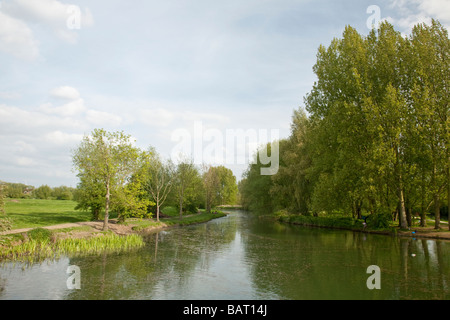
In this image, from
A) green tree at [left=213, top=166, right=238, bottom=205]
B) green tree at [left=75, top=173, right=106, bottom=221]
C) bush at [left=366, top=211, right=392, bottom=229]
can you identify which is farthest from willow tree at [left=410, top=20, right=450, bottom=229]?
green tree at [left=213, top=166, right=238, bottom=205]

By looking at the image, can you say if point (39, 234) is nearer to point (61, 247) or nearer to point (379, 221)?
point (61, 247)

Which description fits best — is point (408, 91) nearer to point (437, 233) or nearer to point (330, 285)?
point (437, 233)

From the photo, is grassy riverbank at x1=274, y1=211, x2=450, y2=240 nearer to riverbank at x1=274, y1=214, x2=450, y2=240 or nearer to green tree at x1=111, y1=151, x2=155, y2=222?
riverbank at x1=274, y1=214, x2=450, y2=240

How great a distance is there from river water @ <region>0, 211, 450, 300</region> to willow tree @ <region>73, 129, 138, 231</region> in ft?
31.4

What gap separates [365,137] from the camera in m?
32.8

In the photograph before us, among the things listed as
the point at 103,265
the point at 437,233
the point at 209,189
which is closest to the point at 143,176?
the point at 103,265

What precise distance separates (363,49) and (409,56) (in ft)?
14.6

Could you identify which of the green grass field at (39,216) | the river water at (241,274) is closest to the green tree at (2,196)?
the river water at (241,274)

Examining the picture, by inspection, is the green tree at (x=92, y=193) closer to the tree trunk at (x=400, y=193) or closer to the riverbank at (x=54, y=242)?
the riverbank at (x=54, y=242)

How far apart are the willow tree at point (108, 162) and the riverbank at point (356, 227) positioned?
88.5ft

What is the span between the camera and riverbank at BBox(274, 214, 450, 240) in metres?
28.6

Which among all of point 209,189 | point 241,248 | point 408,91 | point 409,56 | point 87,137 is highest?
point 409,56

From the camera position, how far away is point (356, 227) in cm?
3753
